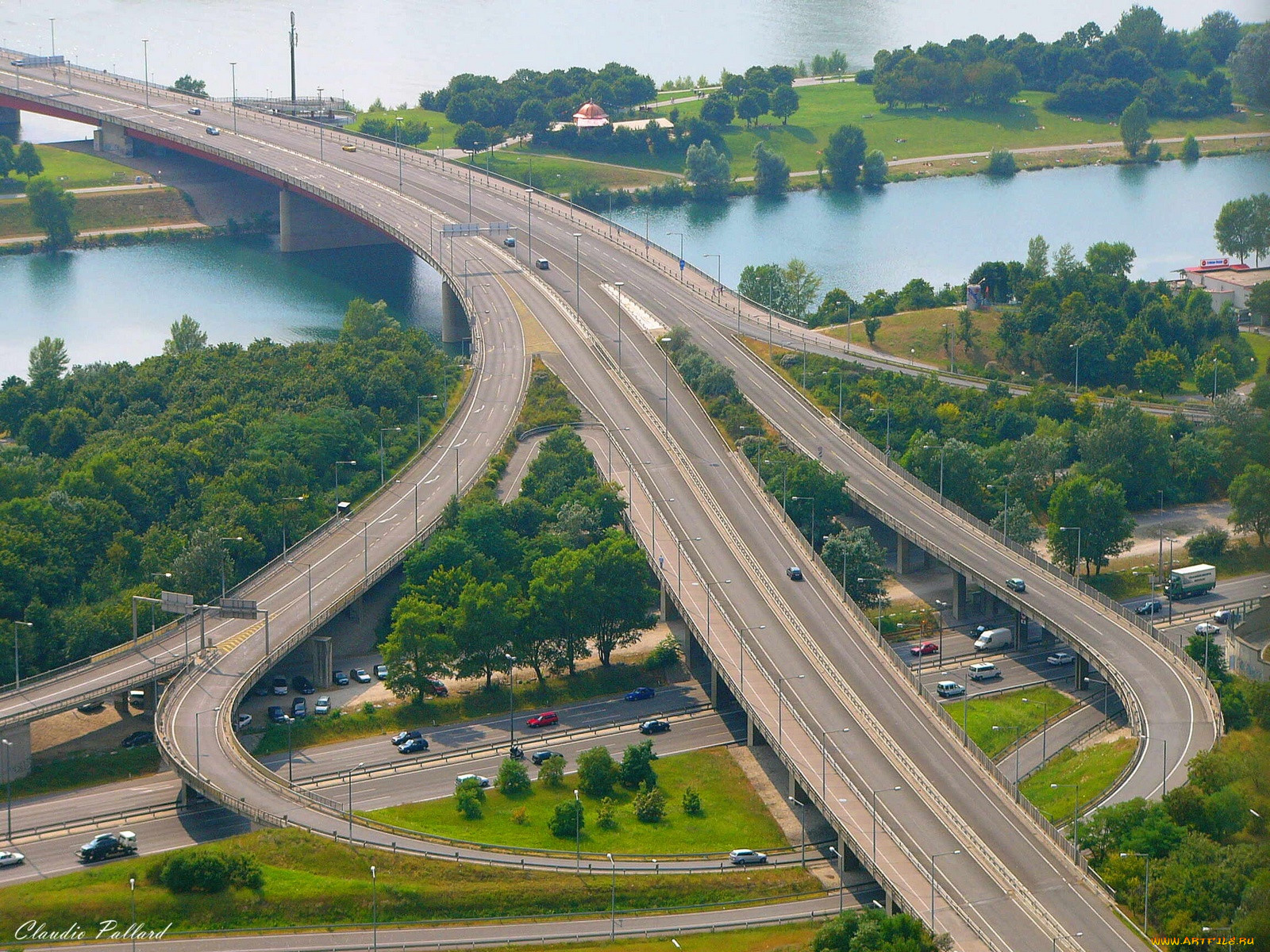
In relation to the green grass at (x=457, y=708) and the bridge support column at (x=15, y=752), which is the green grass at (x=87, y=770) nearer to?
the bridge support column at (x=15, y=752)

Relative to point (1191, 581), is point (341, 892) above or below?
below

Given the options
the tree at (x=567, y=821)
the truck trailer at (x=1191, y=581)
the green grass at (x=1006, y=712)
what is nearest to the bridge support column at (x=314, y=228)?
the truck trailer at (x=1191, y=581)

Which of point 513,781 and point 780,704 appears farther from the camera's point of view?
point 780,704

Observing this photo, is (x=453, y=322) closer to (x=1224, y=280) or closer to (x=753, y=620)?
(x=1224, y=280)

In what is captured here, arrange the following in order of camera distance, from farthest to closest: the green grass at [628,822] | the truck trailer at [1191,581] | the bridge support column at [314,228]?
1. the bridge support column at [314,228]
2. the truck trailer at [1191,581]
3. the green grass at [628,822]

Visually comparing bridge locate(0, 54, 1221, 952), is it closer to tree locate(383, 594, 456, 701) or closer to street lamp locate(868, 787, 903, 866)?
street lamp locate(868, 787, 903, 866)

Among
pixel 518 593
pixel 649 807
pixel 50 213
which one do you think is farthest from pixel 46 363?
Result: pixel 649 807

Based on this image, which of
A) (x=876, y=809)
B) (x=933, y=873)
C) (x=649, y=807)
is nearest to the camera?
(x=933, y=873)
